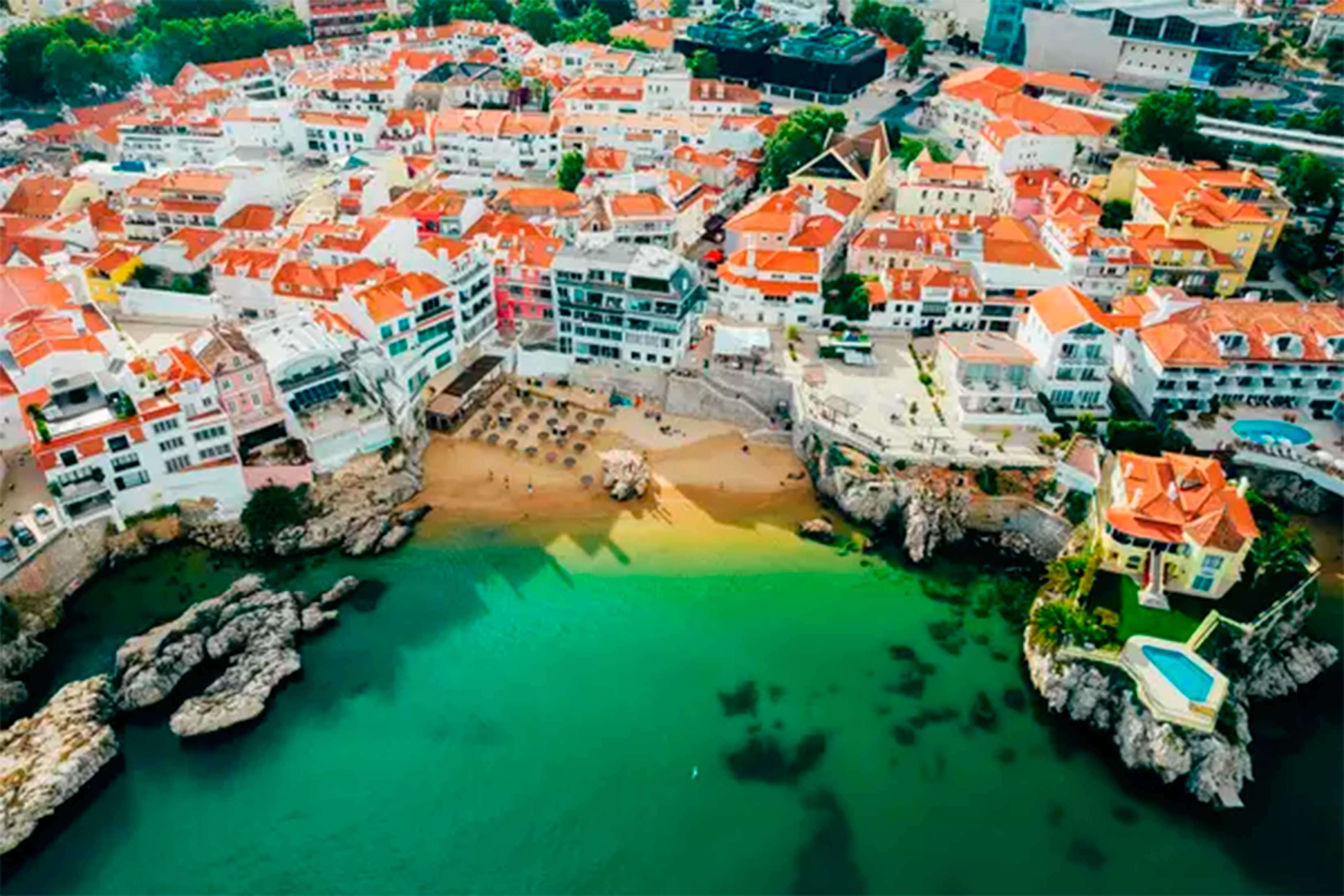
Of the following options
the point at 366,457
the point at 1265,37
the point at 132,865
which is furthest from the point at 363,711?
the point at 1265,37

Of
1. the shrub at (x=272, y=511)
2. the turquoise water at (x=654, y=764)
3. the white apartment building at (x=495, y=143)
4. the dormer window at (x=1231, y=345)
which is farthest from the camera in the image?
the white apartment building at (x=495, y=143)

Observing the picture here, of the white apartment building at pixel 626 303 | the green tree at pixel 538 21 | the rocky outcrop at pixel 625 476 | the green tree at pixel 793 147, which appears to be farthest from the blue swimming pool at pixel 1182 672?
the green tree at pixel 538 21

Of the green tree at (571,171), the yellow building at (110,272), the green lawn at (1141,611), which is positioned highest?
the green tree at (571,171)

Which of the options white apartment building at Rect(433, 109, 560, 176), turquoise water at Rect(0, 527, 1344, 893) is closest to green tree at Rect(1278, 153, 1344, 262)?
turquoise water at Rect(0, 527, 1344, 893)

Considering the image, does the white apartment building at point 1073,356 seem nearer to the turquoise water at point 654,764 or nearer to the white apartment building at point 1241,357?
the white apartment building at point 1241,357

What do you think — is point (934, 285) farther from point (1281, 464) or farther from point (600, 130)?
point (600, 130)

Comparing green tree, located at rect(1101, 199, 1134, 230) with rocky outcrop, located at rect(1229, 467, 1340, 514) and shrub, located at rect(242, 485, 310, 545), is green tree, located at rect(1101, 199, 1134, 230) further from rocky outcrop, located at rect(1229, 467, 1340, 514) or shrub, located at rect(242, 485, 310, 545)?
shrub, located at rect(242, 485, 310, 545)

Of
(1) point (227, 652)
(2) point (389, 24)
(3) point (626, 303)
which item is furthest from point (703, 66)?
(1) point (227, 652)
